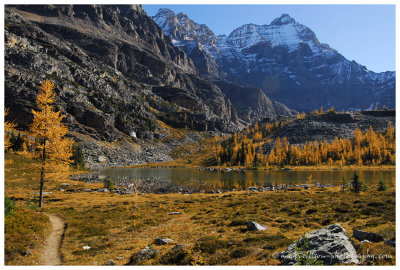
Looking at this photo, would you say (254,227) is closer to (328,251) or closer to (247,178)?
(328,251)

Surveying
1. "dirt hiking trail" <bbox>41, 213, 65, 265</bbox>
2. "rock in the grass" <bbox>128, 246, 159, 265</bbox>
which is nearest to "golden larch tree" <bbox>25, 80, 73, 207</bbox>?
"dirt hiking trail" <bbox>41, 213, 65, 265</bbox>

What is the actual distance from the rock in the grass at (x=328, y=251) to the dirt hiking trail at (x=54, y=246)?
1267 centimetres

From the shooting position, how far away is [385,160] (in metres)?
140

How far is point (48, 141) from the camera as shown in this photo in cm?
2847

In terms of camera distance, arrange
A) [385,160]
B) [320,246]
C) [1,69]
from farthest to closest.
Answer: [385,160] < [1,69] < [320,246]

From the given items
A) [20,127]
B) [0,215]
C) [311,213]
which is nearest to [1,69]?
[0,215]

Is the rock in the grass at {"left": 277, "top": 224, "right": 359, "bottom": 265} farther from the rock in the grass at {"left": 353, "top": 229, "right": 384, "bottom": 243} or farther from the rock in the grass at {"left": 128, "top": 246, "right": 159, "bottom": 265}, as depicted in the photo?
the rock in the grass at {"left": 128, "top": 246, "right": 159, "bottom": 265}

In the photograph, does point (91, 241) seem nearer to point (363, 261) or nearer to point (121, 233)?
point (121, 233)

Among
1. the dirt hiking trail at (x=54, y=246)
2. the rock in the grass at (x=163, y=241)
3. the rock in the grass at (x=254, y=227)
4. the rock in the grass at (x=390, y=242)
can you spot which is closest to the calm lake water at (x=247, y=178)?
the rock in the grass at (x=254, y=227)

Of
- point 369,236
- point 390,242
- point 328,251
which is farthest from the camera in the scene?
point 369,236

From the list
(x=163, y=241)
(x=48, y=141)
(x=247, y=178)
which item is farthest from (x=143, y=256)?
(x=247, y=178)

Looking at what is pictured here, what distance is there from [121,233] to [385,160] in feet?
557

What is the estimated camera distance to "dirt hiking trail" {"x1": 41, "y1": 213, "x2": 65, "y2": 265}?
13589 mm

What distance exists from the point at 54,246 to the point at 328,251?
1694 centimetres
